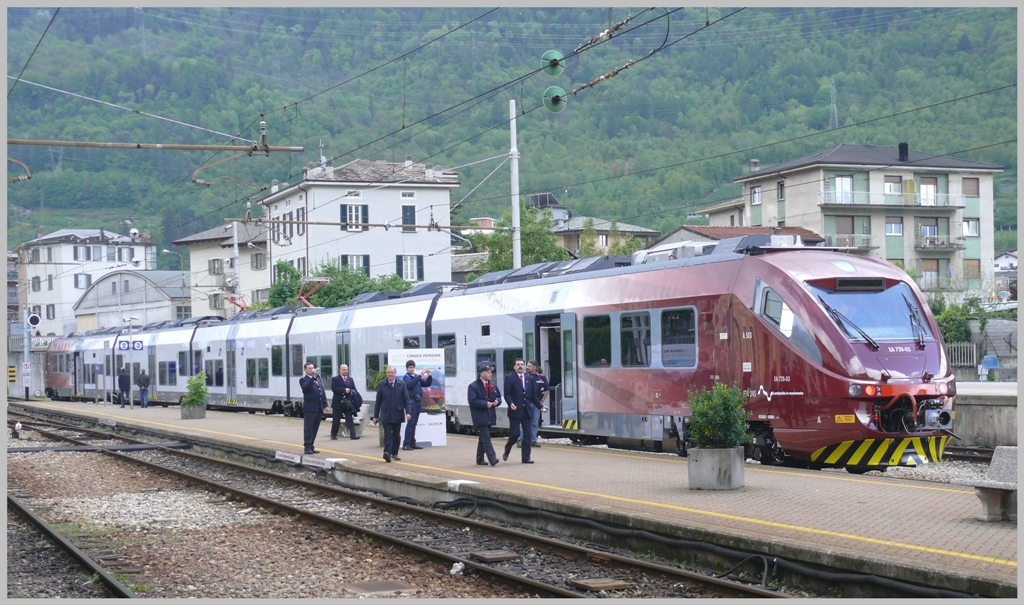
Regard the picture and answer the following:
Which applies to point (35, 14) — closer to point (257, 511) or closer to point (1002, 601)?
point (257, 511)

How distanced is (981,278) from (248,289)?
49.2 m

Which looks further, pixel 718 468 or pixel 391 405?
pixel 391 405

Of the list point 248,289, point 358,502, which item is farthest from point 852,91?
point 358,502

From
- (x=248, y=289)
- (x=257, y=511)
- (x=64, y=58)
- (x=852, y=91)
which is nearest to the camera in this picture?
(x=257, y=511)

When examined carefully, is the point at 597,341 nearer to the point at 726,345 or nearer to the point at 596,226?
the point at 726,345

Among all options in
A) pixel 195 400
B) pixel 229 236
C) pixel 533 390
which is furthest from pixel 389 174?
pixel 533 390

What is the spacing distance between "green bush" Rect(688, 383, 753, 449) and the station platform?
63cm

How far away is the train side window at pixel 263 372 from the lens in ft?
124

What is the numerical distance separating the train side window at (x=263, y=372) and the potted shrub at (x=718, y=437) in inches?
1029

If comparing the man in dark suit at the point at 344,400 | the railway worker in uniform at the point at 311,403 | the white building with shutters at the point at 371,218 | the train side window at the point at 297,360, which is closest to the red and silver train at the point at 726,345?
the man in dark suit at the point at 344,400

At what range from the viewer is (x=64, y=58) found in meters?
127

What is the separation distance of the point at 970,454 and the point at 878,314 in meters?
5.17

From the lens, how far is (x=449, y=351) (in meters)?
25.6

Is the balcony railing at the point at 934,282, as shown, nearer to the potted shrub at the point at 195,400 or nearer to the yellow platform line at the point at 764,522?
the potted shrub at the point at 195,400
